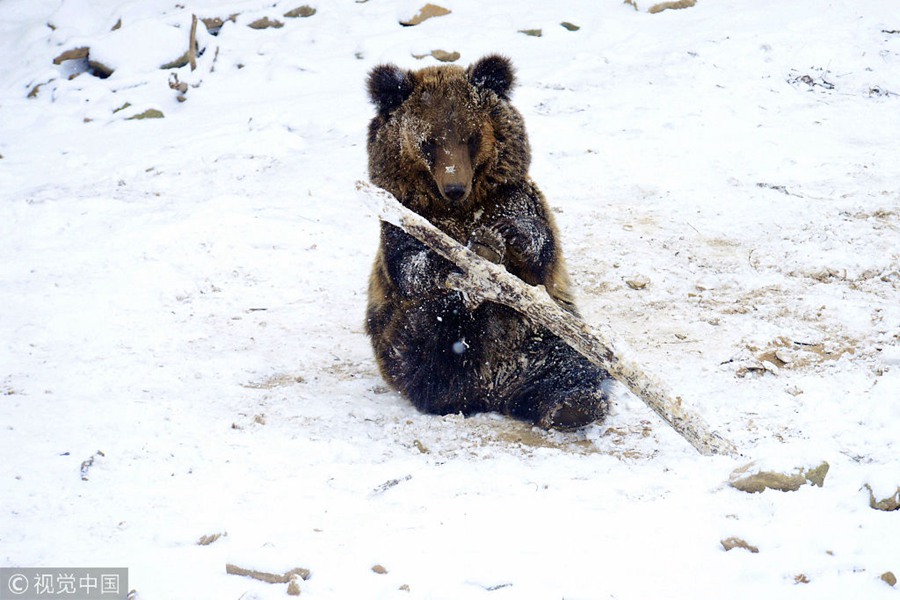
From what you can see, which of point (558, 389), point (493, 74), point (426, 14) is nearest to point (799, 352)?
point (558, 389)

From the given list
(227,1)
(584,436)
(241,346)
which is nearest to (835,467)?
(584,436)

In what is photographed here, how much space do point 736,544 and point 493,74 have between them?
124 inches

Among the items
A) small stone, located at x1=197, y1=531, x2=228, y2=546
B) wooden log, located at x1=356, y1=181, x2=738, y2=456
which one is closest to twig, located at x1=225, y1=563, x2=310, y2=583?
small stone, located at x1=197, y1=531, x2=228, y2=546

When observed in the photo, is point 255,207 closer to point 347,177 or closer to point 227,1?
point 347,177

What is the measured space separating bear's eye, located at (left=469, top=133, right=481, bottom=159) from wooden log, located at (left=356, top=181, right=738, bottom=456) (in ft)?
2.84

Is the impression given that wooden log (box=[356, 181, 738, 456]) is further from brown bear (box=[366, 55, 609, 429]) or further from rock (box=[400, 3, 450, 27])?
rock (box=[400, 3, 450, 27])

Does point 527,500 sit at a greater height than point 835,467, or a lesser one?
lesser

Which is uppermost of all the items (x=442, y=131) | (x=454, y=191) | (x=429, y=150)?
(x=442, y=131)

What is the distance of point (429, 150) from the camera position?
4.68m

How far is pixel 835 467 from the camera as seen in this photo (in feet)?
10.5

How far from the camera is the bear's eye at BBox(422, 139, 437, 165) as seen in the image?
465 cm

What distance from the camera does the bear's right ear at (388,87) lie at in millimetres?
4836

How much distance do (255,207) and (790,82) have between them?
7.06 meters

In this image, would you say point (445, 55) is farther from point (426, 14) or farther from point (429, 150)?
point (429, 150)
